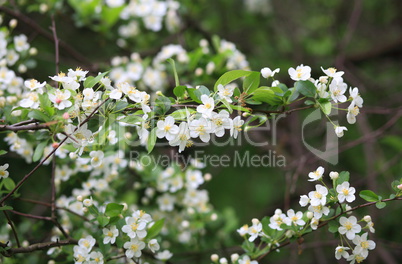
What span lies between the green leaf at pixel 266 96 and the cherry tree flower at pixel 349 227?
1.56 ft

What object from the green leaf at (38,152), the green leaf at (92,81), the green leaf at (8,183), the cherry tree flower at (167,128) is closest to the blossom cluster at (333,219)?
the cherry tree flower at (167,128)

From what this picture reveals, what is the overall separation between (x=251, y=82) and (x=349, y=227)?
2.02 ft

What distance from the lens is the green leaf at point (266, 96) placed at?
Answer: 1496 millimetres

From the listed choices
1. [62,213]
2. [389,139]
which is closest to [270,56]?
[389,139]

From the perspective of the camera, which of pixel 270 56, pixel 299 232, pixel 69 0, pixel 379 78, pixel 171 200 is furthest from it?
pixel 379 78

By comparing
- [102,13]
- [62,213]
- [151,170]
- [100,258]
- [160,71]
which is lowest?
[100,258]

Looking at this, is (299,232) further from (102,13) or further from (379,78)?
(379,78)

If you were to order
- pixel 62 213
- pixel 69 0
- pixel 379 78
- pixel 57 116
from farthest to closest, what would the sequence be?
pixel 379 78, pixel 69 0, pixel 62 213, pixel 57 116

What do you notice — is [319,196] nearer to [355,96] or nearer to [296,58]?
[355,96]

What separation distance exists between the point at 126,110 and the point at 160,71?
1432 mm

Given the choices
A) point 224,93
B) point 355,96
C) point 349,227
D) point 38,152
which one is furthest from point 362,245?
point 38,152

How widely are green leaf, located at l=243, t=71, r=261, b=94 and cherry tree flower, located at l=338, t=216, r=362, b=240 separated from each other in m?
0.56

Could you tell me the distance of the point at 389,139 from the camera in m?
3.13

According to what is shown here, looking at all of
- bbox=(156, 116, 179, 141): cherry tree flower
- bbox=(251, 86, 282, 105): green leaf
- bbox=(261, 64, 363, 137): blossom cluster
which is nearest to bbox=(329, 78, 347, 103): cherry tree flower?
bbox=(261, 64, 363, 137): blossom cluster
